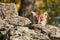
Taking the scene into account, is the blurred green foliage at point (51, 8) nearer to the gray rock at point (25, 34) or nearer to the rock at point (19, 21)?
the rock at point (19, 21)

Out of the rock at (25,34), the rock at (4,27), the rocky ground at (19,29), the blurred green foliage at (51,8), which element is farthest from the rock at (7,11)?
the blurred green foliage at (51,8)

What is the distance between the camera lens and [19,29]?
30.3 ft

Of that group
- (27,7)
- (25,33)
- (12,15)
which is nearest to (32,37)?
(25,33)

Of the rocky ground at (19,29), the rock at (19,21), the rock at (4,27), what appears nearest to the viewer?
the rocky ground at (19,29)

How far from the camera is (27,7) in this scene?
1862cm

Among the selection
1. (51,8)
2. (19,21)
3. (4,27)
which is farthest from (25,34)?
(51,8)

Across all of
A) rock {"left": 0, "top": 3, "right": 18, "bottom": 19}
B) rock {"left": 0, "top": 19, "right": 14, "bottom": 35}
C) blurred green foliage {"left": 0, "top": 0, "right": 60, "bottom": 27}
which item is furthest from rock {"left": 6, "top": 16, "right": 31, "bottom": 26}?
blurred green foliage {"left": 0, "top": 0, "right": 60, "bottom": 27}

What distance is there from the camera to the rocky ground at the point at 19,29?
9043 mm

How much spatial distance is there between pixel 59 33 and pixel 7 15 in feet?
8.14

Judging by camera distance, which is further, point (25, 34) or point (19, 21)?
point (19, 21)

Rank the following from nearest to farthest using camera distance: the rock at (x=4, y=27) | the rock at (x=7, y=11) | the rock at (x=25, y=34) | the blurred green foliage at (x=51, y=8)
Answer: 1. the rock at (x=25, y=34)
2. the rock at (x=4, y=27)
3. the rock at (x=7, y=11)
4. the blurred green foliage at (x=51, y=8)

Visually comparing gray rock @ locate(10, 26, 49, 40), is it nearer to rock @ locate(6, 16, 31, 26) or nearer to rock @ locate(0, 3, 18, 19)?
rock @ locate(6, 16, 31, 26)

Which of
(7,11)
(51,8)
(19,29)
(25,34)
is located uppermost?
(7,11)

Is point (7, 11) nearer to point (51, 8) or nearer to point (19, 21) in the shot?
point (19, 21)
